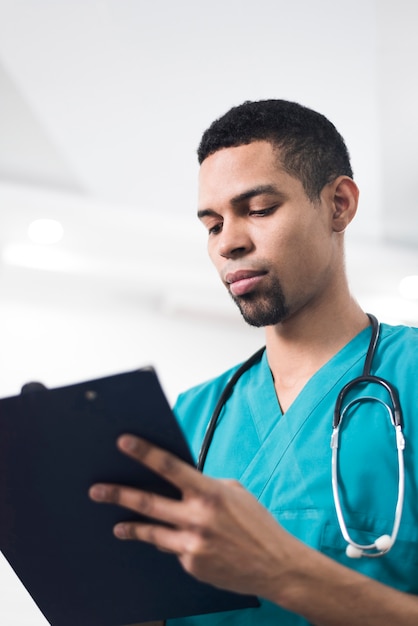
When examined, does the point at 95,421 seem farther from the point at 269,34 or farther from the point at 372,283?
the point at 372,283

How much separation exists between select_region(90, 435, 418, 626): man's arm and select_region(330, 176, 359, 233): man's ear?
62cm

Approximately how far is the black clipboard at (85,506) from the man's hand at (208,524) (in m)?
0.02

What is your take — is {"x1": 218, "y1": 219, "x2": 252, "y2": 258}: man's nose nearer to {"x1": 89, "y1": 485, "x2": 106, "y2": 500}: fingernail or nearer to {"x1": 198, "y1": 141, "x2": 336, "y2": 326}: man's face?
{"x1": 198, "y1": 141, "x2": 336, "y2": 326}: man's face

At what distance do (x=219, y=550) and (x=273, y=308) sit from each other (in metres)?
0.51

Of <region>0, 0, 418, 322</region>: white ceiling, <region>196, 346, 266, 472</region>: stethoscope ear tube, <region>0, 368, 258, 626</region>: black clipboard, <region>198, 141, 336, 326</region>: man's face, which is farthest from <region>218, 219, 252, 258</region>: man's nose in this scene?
<region>0, 0, 418, 322</region>: white ceiling

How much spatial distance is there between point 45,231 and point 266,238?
1709mm

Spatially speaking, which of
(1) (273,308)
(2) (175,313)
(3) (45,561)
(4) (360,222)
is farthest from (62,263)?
(3) (45,561)

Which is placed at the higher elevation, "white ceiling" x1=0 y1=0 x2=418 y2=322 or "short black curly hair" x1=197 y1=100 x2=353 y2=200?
"white ceiling" x1=0 y1=0 x2=418 y2=322

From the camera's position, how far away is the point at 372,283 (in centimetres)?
296

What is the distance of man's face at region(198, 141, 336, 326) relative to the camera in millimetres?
1081

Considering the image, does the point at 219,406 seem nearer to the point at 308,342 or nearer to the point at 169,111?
the point at 308,342

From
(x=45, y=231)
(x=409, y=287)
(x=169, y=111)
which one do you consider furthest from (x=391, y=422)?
(x=409, y=287)

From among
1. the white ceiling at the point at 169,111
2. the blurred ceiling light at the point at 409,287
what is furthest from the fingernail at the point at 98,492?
the blurred ceiling light at the point at 409,287

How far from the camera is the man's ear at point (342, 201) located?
119 centimetres
